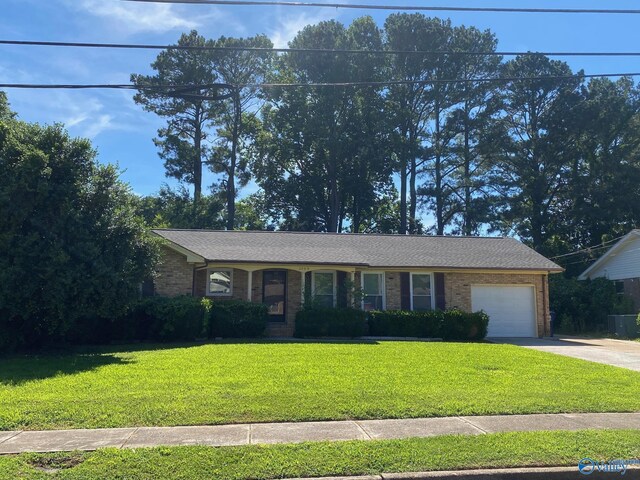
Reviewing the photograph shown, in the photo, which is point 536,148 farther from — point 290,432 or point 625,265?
point 290,432

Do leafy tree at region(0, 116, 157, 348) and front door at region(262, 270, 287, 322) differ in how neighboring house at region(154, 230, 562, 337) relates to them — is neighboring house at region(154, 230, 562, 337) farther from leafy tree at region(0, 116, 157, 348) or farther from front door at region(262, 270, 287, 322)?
leafy tree at region(0, 116, 157, 348)

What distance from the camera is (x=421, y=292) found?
2123 cm

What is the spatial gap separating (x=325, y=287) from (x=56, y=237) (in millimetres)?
10604

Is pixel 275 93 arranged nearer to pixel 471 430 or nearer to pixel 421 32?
pixel 421 32

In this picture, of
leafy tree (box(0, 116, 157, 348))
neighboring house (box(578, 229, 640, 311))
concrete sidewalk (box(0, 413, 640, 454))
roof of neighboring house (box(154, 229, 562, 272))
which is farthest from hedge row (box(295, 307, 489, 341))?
neighboring house (box(578, 229, 640, 311))

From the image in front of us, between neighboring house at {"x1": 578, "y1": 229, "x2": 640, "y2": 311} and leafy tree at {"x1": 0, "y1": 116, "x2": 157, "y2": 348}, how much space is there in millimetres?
24545

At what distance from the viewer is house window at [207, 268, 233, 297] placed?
19.9 m

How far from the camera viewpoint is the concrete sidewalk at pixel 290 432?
5.80m

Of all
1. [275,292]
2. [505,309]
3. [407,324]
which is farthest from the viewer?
[505,309]

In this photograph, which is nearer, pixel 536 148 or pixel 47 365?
pixel 47 365

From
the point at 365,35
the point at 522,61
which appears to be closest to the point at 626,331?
the point at 522,61

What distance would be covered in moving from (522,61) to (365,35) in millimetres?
13585

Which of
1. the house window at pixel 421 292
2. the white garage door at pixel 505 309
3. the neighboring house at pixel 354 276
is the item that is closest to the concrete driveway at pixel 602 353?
the white garage door at pixel 505 309

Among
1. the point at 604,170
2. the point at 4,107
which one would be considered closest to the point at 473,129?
the point at 604,170
